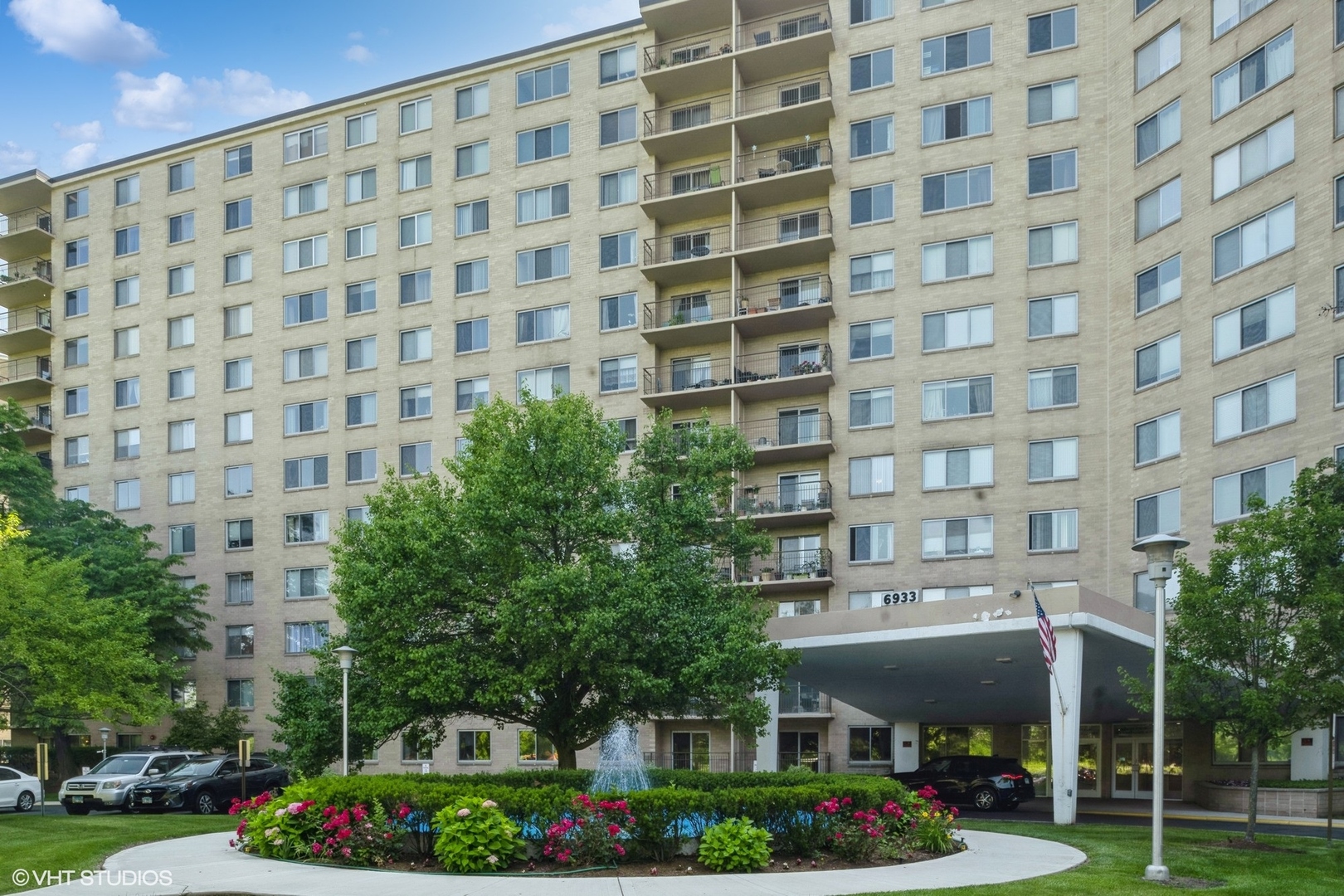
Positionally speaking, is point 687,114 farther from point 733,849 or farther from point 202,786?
point 733,849

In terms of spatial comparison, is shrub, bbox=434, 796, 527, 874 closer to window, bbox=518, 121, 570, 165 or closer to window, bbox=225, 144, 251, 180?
window, bbox=518, 121, 570, 165

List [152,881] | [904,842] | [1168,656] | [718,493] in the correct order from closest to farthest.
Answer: [152,881]
[904,842]
[1168,656]
[718,493]

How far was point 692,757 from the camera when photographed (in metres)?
48.6

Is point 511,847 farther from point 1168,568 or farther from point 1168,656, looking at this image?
point 1168,656

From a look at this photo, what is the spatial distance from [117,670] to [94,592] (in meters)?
14.4

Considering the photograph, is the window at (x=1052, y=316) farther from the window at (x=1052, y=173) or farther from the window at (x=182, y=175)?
the window at (x=182, y=175)

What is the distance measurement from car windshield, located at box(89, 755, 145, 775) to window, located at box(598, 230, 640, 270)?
89.6 feet

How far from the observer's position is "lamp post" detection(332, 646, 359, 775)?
27.1m

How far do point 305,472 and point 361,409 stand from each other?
4250mm

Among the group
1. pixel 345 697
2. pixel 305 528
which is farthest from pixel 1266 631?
pixel 305 528

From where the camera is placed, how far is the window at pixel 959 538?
44.7 metres

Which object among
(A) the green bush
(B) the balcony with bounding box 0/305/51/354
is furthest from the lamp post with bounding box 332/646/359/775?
(B) the balcony with bounding box 0/305/51/354

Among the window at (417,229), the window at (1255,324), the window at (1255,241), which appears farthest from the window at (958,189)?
the window at (417,229)

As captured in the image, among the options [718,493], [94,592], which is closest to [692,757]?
[718,493]
